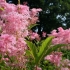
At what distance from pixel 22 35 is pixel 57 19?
13.6 metres

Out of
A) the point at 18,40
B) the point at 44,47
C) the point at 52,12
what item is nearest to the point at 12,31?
the point at 18,40

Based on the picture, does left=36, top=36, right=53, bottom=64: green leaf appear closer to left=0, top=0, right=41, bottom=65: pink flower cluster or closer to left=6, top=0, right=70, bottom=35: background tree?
left=0, top=0, right=41, bottom=65: pink flower cluster

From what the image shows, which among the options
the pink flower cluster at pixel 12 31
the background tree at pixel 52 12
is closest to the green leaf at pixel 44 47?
the pink flower cluster at pixel 12 31

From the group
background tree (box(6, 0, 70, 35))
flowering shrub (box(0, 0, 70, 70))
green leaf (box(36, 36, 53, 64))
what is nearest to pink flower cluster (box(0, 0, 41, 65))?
flowering shrub (box(0, 0, 70, 70))

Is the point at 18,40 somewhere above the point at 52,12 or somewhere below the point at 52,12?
above

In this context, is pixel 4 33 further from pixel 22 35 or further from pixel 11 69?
pixel 11 69

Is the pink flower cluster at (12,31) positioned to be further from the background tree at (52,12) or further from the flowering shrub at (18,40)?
the background tree at (52,12)

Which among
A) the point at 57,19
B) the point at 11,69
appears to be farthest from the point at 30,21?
the point at 57,19

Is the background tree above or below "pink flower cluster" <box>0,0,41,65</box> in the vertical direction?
below

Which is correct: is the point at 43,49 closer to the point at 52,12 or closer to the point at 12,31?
the point at 12,31

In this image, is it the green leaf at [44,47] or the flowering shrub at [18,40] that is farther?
the green leaf at [44,47]

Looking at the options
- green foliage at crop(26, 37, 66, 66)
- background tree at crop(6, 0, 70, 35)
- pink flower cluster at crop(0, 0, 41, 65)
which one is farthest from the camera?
background tree at crop(6, 0, 70, 35)

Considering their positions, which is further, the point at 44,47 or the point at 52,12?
the point at 52,12

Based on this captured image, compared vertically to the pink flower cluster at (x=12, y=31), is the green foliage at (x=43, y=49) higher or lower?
lower
